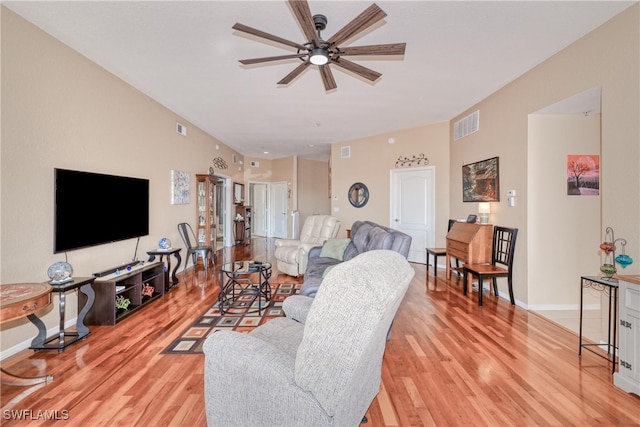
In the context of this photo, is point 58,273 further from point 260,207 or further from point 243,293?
point 260,207

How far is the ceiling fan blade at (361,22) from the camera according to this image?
187 centimetres

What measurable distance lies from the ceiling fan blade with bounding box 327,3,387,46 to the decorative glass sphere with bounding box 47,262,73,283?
2.90 m

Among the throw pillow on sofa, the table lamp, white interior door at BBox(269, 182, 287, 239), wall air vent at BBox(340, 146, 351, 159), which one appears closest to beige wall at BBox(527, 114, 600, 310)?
the table lamp

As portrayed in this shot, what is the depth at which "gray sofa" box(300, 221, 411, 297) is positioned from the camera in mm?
2643

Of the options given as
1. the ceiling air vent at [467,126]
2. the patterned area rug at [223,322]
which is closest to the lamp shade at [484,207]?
the ceiling air vent at [467,126]

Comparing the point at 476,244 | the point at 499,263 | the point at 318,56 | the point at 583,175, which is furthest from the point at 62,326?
the point at 583,175

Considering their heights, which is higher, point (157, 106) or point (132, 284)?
point (157, 106)

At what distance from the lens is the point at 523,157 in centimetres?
353

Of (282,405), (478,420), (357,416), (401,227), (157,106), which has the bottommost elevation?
(478,420)

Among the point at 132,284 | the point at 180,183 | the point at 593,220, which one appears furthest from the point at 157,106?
the point at 593,220

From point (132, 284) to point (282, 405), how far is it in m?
2.90

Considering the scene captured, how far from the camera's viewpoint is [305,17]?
6.34 ft

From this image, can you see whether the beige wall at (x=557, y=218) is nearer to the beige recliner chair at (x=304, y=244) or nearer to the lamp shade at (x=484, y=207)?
the lamp shade at (x=484, y=207)

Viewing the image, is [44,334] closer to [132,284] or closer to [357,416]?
[132,284]
